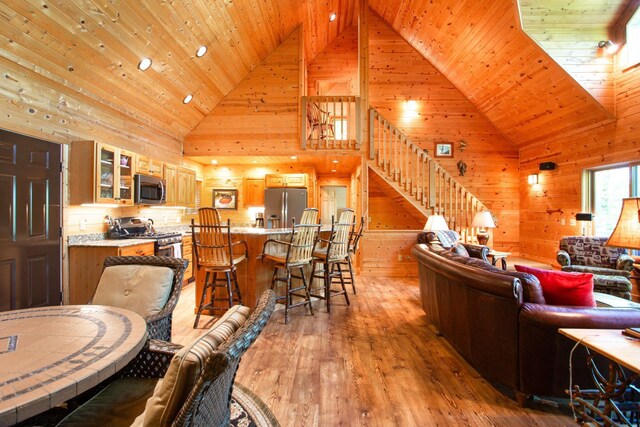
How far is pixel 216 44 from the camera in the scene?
475 cm

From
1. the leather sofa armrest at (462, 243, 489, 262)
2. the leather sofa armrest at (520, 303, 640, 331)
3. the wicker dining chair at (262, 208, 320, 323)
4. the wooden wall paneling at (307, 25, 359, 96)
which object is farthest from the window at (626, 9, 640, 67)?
the wicker dining chair at (262, 208, 320, 323)

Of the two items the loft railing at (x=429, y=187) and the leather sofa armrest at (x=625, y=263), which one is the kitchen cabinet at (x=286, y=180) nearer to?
the loft railing at (x=429, y=187)

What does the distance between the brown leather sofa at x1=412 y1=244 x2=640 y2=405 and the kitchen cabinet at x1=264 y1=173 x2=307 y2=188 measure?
5.14 meters

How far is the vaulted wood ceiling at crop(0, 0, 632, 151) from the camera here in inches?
119

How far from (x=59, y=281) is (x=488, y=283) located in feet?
14.7

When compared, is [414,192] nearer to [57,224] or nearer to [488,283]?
[488,283]

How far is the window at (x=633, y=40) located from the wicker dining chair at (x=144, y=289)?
7039 mm

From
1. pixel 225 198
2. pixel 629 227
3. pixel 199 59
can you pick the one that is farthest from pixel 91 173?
pixel 629 227

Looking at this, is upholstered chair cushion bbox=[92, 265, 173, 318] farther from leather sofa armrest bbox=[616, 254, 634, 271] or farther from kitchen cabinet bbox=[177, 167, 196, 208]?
leather sofa armrest bbox=[616, 254, 634, 271]

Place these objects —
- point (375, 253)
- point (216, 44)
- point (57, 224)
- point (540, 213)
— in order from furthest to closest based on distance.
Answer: point (540, 213)
point (375, 253)
point (216, 44)
point (57, 224)

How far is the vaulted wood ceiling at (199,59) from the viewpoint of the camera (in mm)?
3031

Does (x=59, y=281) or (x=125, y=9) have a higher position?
(x=125, y=9)

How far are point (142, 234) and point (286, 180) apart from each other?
347 cm

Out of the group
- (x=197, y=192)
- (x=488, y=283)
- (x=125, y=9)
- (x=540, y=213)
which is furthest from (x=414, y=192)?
(x=125, y=9)
